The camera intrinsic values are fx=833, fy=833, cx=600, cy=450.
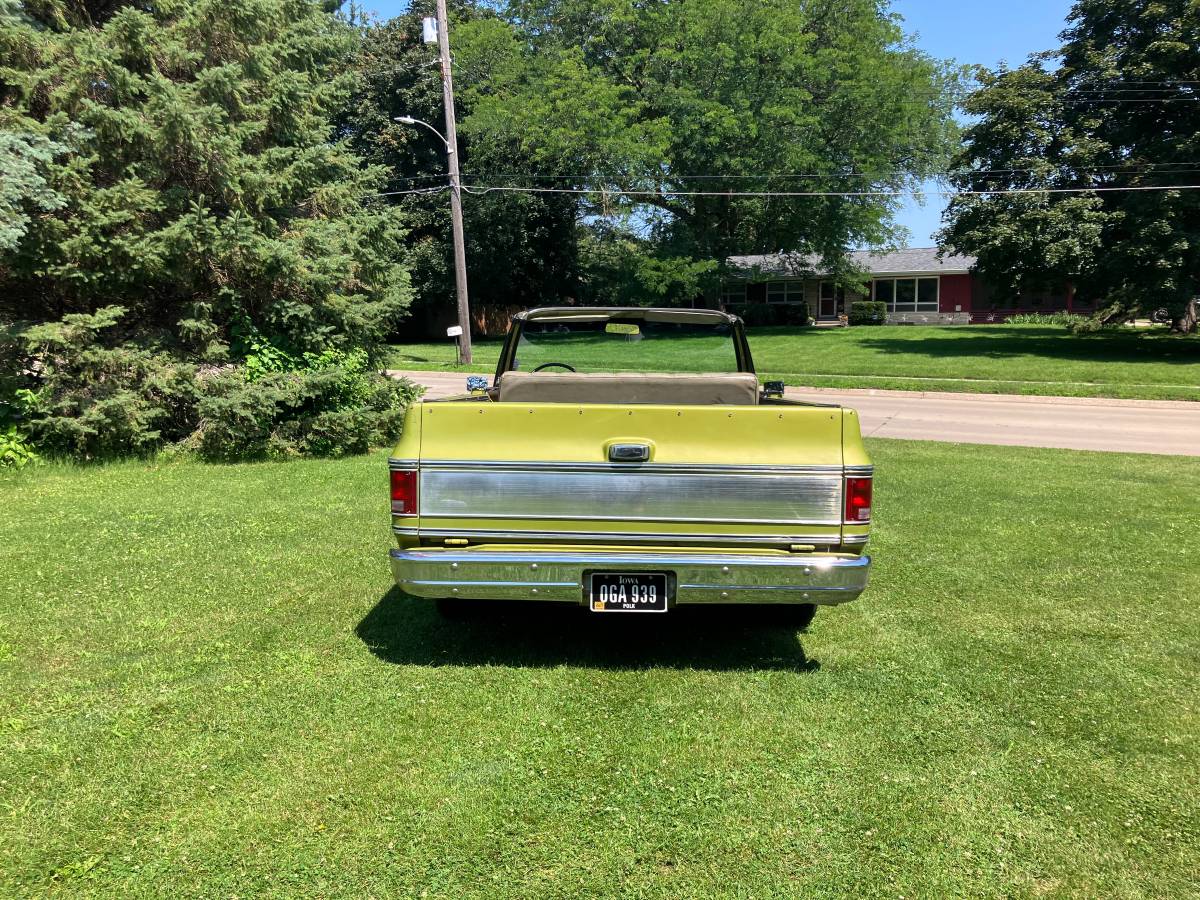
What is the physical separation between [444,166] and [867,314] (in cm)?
2401

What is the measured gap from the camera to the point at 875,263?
5047 cm

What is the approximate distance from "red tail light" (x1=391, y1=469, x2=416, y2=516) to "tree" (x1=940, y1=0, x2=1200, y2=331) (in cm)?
2584

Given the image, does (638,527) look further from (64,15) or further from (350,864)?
(64,15)

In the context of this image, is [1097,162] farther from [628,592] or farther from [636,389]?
[628,592]

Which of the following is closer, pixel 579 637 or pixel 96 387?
pixel 579 637

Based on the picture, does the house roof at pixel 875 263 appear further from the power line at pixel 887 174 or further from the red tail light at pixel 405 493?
the red tail light at pixel 405 493

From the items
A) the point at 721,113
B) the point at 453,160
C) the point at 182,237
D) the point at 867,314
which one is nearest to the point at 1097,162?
the point at 721,113

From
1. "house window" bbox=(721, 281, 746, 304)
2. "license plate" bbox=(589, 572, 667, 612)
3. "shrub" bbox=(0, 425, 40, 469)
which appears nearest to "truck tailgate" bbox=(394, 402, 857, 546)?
"license plate" bbox=(589, 572, 667, 612)

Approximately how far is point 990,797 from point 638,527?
1822 millimetres

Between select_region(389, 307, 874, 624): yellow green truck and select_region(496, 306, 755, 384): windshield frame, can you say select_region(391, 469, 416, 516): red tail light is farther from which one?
select_region(496, 306, 755, 384): windshield frame

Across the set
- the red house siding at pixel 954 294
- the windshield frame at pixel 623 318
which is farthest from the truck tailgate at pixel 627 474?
the red house siding at pixel 954 294

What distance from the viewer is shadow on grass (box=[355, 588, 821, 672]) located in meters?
4.49

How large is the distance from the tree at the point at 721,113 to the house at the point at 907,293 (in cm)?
954

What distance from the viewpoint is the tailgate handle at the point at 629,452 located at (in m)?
3.94
